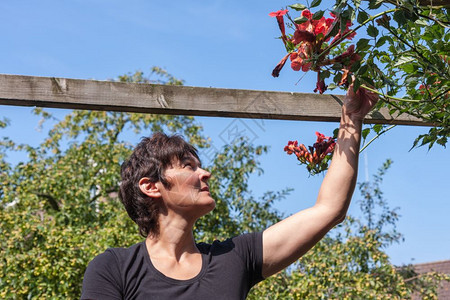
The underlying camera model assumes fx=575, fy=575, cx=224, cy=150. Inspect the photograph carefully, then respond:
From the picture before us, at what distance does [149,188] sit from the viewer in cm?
160

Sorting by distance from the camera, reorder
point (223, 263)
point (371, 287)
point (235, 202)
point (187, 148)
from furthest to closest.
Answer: point (235, 202) < point (371, 287) < point (187, 148) < point (223, 263)

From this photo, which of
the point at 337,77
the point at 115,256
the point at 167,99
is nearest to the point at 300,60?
the point at 337,77

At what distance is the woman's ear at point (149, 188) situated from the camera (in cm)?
158

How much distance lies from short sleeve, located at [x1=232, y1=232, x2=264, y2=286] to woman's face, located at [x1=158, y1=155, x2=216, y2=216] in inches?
5.4

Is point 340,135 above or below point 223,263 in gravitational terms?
above

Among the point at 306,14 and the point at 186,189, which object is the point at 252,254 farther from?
the point at 306,14

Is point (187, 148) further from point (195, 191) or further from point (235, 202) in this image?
point (235, 202)

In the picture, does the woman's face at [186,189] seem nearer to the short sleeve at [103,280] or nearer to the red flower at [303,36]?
the short sleeve at [103,280]

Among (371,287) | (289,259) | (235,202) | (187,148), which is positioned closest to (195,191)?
(187,148)

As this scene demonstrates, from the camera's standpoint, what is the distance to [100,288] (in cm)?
139

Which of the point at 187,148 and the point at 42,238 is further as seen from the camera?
the point at 42,238

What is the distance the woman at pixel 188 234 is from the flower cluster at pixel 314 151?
0.13m

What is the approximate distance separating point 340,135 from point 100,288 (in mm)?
714

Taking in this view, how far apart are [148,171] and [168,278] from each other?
0.31m
